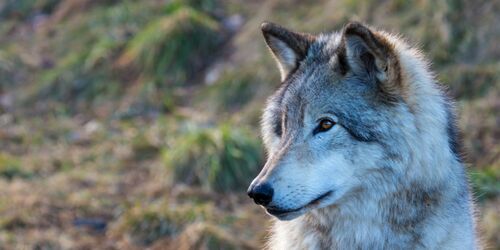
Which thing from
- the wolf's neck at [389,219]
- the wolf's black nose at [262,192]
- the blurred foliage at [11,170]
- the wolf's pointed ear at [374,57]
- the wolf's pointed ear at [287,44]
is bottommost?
the wolf's neck at [389,219]

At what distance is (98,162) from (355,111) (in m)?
5.59

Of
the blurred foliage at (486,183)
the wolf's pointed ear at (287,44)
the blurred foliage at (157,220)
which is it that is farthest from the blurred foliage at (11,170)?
the wolf's pointed ear at (287,44)

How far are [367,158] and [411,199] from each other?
288 mm

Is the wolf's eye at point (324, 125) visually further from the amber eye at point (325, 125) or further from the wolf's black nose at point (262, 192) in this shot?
the wolf's black nose at point (262, 192)

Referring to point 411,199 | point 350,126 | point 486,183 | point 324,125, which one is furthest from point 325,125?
point 486,183

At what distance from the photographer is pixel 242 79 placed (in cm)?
975

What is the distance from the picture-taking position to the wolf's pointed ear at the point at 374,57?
3.72m

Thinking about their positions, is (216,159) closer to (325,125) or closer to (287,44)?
(287,44)

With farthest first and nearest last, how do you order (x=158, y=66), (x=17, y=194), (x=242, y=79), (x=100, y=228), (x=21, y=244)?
(x=158, y=66) < (x=242, y=79) < (x=17, y=194) < (x=100, y=228) < (x=21, y=244)

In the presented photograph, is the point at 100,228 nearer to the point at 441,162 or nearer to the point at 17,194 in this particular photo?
the point at 17,194

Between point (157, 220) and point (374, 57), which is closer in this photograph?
point (374, 57)

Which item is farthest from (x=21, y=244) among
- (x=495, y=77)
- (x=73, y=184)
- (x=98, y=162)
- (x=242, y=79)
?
(x=495, y=77)

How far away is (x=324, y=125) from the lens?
3.86 meters

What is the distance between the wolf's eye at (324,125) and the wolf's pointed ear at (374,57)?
27cm
